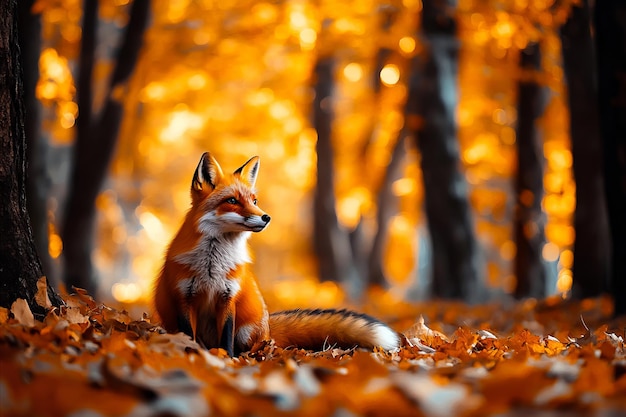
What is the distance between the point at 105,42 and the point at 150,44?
4.82 metres

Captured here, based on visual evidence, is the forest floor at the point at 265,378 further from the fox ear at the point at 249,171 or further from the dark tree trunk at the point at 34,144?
the dark tree trunk at the point at 34,144

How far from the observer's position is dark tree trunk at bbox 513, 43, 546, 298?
47.1 feet

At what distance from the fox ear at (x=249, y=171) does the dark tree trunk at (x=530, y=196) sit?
34.9 ft

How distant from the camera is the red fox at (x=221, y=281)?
434 cm

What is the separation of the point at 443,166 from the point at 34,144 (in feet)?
24.9

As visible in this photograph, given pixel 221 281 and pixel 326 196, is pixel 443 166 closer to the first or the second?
pixel 326 196

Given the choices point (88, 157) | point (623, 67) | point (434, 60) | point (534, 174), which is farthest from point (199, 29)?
point (623, 67)

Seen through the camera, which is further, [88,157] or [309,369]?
[88,157]

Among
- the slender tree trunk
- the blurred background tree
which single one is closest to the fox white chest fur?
the blurred background tree

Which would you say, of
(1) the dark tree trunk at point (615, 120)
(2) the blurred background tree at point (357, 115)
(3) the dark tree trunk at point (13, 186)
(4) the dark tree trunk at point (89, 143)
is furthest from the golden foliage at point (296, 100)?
(3) the dark tree trunk at point (13, 186)

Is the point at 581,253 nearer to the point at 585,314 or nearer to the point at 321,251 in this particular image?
the point at 585,314

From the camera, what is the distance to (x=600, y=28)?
8.09 m

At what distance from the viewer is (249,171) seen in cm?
471

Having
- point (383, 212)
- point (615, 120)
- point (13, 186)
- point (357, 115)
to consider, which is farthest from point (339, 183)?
point (13, 186)
